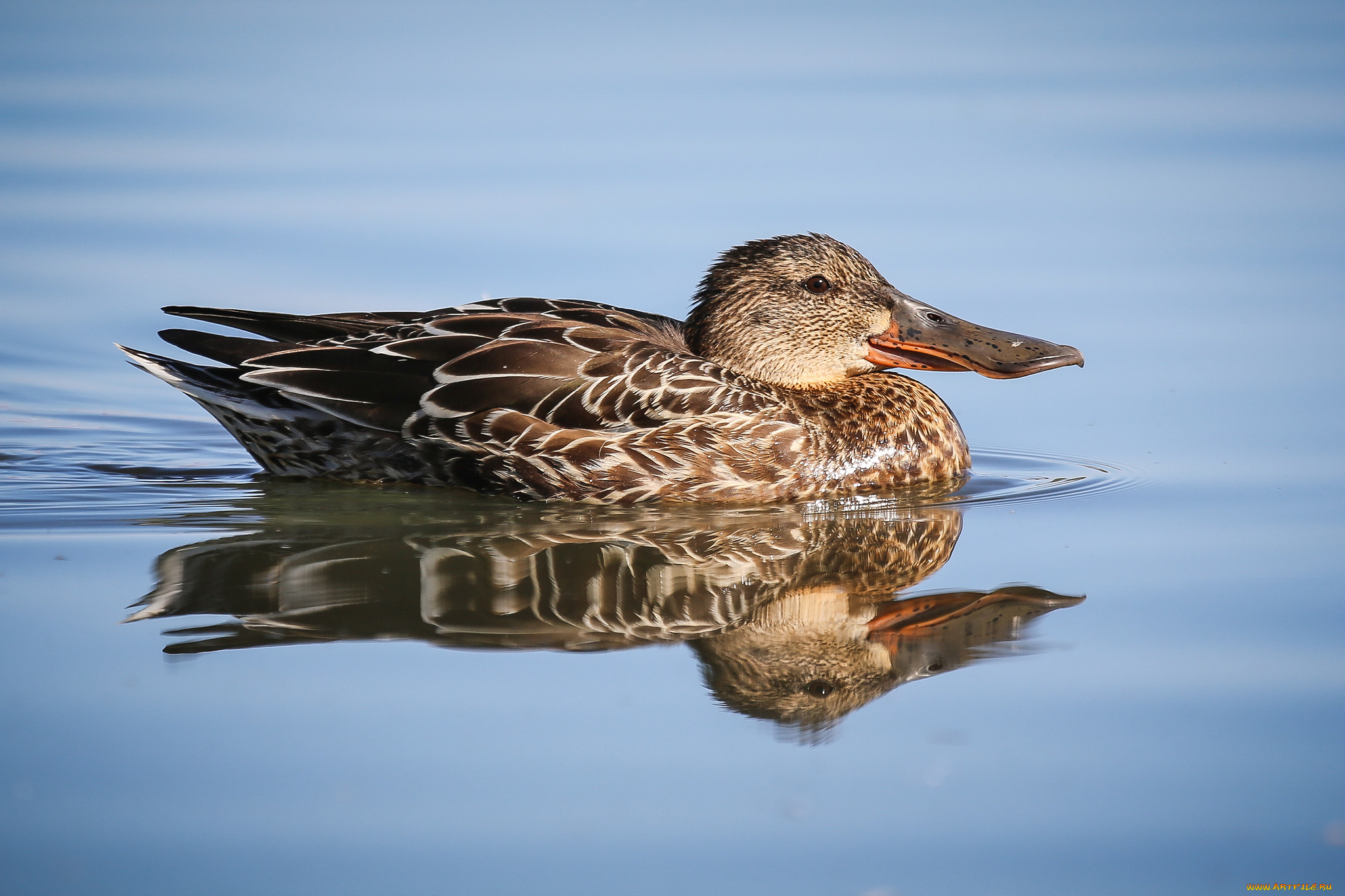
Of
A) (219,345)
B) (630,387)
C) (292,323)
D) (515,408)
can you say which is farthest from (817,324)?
(219,345)

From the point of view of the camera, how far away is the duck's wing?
7.54 metres

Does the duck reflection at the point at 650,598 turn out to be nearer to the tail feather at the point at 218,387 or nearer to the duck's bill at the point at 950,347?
the tail feather at the point at 218,387

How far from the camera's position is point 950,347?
8.43m

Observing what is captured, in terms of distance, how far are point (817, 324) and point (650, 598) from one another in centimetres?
294

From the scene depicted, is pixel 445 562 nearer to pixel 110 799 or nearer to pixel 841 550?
pixel 841 550

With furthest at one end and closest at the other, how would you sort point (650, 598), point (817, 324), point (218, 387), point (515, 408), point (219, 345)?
point (817, 324) → point (218, 387) → point (219, 345) → point (515, 408) → point (650, 598)

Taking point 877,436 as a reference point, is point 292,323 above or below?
above

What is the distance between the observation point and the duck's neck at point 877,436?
7820 millimetres

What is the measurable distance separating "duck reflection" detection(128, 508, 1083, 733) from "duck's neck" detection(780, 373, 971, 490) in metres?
0.75

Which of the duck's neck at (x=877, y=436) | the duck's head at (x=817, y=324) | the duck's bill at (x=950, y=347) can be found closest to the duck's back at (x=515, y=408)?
the duck's neck at (x=877, y=436)

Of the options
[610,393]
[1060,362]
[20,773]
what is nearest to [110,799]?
[20,773]

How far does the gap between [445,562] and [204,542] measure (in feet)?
3.83

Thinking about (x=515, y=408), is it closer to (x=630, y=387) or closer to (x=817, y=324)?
(x=630, y=387)

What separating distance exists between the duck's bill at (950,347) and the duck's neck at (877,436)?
0.78 ft
